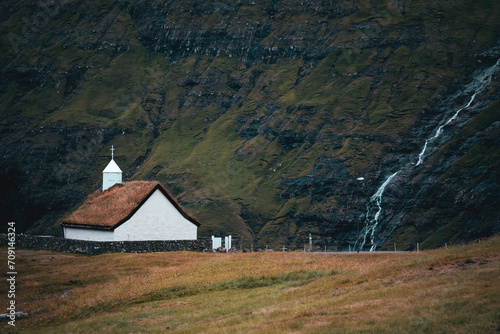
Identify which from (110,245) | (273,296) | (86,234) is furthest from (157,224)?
(273,296)

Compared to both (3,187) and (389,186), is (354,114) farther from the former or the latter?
(3,187)

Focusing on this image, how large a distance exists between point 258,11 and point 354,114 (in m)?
63.5

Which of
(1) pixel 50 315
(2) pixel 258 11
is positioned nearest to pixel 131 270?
(1) pixel 50 315

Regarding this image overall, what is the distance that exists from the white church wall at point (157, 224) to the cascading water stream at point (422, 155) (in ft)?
148

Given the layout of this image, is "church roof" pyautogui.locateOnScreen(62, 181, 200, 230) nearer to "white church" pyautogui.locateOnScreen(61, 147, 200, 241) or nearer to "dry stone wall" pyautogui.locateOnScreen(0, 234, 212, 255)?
"white church" pyautogui.locateOnScreen(61, 147, 200, 241)

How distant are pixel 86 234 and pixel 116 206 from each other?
394 centimetres

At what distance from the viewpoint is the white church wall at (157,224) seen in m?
52.5

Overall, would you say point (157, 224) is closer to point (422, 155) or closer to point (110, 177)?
point (110, 177)

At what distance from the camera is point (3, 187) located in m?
150

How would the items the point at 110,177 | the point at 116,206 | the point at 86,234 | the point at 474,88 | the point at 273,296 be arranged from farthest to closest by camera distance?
1. the point at 474,88
2. the point at 110,177
3. the point at 116,206
4. the point at 86,234
5. the point at 273,296

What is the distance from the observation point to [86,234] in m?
53.9

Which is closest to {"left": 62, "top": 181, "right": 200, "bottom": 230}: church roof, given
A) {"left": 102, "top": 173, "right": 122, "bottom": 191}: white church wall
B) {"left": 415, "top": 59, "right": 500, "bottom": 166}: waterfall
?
{"left": 102, "top": 173, "right": 122, "bottom": 191}: white church wall

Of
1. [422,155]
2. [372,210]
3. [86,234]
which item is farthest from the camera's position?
[422,155]

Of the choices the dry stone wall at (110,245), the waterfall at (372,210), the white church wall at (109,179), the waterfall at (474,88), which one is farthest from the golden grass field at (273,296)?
the waterfall at (474,88)
